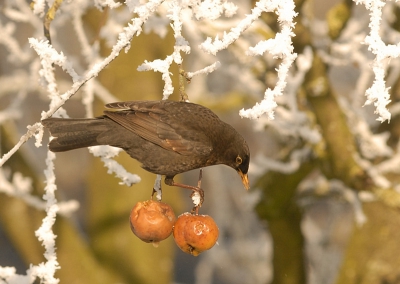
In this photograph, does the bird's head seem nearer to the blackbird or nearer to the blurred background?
the blackbird

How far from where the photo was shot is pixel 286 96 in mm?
4633

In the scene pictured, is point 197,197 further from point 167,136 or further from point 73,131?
point 73,131

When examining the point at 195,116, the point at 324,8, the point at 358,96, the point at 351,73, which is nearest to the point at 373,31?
the point at 195,116

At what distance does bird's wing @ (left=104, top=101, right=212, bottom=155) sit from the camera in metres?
3.17

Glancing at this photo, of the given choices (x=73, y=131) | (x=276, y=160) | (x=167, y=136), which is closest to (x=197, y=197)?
(x=167, y=136)

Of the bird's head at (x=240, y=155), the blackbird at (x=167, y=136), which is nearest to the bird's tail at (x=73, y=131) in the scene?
the blackbird at (x=167, y=136)

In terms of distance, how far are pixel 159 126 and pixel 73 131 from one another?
50cm

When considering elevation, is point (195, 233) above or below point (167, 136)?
below

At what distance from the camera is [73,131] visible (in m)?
3.01

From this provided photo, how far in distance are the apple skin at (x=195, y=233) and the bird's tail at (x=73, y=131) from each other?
0.78 m

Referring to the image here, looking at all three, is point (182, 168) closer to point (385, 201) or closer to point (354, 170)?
point (354, 170)

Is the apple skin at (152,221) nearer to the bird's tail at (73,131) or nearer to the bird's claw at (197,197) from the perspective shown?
the bird's claw at (197,197)

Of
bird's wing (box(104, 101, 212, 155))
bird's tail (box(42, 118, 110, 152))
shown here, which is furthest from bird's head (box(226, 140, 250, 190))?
bird's tail (box(42, 118, 110, 152))

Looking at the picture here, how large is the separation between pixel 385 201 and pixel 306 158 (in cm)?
78
